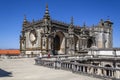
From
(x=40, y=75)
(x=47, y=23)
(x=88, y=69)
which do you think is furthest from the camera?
(x=47, y=23)

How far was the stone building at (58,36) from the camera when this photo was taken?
3759 cm

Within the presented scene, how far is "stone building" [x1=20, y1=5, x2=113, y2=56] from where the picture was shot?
3759cm

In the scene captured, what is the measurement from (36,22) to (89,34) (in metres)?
15.9

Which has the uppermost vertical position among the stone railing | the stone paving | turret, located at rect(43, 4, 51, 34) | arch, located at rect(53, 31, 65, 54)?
turret, located at rect(43, 4, 51, 34)

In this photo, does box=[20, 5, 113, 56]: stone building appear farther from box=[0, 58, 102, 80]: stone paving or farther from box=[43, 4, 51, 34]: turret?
box=[0, 58, 102, 80]: stone paving

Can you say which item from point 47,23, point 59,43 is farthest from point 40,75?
point 59,43

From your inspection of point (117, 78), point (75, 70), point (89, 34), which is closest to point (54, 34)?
point (89, 34)

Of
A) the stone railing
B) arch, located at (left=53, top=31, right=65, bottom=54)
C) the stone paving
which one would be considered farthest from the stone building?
the stone paving

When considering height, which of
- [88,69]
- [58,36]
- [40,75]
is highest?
[58,36]

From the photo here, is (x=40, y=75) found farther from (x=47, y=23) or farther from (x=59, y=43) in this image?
(x=59, y=43)

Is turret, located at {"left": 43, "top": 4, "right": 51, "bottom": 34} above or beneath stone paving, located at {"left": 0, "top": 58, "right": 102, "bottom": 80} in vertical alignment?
above

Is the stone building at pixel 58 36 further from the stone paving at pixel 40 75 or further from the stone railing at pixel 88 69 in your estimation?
the stone paving at pixel 40 75

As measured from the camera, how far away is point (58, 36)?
42094mm

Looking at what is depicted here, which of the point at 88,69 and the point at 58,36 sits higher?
the point at 58,36
